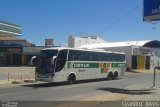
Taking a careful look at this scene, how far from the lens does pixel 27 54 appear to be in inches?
2854

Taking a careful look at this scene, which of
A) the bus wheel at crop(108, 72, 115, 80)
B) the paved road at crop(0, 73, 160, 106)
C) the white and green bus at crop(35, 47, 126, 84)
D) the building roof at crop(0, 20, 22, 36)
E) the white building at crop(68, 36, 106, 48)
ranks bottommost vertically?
the paved road at crop(0, 73, 160, 106)

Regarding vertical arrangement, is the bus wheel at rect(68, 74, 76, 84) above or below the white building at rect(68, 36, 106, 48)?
below

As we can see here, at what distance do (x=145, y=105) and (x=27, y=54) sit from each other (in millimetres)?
58818

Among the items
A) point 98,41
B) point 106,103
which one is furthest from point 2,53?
point 106,103

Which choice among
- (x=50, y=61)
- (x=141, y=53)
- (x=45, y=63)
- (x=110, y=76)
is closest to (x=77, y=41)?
(x=141, y=53)

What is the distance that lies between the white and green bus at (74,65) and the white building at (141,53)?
27266 mm

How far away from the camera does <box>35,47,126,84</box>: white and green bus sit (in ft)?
92.2

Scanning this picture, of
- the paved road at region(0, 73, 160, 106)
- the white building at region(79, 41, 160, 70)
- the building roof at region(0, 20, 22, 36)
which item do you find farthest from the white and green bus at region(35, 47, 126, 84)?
the building roof at region(0, 20, 22, 36)

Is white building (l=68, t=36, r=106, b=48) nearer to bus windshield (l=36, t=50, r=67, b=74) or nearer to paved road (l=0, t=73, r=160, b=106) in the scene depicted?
bus windshield (l=36, t=50, r=67, b=74)

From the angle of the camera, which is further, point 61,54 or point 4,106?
point 61,54

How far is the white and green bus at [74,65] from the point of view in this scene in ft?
92.2

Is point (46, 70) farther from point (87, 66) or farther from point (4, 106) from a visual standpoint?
point (4, 106)

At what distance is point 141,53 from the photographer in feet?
219

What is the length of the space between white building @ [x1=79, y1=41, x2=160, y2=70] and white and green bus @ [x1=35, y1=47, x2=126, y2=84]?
89.5 ft
